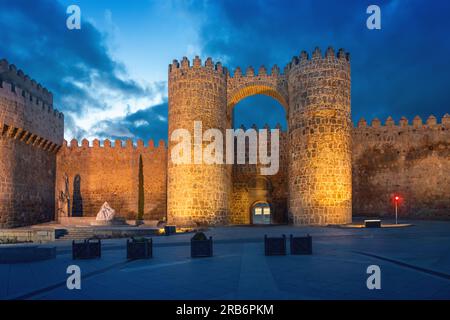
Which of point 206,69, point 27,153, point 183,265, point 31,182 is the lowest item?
point 183,265

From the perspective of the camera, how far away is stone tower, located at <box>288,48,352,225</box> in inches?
819

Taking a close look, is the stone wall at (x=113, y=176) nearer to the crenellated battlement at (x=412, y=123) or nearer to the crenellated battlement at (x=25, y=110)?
the crenellated battlement at (x=25, y=110)

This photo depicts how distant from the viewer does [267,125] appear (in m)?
26.9

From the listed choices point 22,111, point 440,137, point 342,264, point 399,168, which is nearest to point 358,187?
point 399,168

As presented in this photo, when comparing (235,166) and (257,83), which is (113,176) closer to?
(235,166)

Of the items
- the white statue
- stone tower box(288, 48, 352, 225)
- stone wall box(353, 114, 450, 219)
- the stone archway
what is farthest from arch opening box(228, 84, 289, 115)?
the white statue

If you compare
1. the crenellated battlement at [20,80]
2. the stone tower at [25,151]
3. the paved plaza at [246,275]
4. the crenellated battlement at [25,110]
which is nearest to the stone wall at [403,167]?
the paved plaza at [246,275]

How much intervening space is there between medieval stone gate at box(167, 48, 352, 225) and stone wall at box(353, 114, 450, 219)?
5.00 m

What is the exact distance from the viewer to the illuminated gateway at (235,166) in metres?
21.1

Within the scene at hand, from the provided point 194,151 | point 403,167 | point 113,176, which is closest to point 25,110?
point 113,176

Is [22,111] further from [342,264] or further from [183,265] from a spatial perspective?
[342,264]

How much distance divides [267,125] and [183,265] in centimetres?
1922

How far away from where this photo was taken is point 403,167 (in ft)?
83.1
